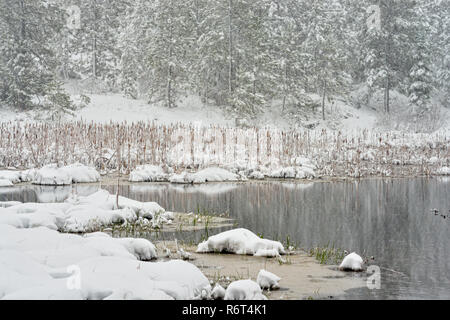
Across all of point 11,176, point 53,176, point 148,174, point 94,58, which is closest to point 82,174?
point 53,176

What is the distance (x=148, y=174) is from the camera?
2262 centimetres

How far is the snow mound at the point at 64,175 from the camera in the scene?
20359 mm

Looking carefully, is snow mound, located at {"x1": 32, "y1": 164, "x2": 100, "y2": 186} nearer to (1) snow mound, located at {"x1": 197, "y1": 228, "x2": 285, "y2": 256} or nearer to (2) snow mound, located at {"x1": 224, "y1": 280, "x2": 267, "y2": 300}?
(1) snow mound, located at {"x1": 197, "y1": 228, "x2": 285, "y2": 256}

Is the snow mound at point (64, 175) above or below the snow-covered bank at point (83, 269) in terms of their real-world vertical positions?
above

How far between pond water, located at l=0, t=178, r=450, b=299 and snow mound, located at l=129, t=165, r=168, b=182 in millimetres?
1198

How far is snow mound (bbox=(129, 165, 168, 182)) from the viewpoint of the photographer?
22.4m

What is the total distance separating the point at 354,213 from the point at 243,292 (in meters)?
9.26

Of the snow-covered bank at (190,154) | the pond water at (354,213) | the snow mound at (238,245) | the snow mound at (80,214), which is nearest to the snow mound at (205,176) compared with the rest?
the snow-covered bank at (190,154)

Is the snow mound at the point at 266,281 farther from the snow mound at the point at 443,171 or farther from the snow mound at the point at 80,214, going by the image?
the snow mound at the point at 443,171

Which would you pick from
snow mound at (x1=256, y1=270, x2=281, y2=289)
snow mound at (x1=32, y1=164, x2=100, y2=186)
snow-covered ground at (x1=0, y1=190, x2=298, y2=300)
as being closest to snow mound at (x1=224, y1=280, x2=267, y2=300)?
snow-covered ground at (x1=0, y1=190, x2=298, y2=300)

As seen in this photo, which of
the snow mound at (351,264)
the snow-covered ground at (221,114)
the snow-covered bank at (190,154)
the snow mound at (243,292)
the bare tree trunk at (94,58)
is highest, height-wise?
the bare tree trunk at (94,58)

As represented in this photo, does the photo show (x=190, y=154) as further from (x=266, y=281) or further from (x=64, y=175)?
(x=266, y=281)

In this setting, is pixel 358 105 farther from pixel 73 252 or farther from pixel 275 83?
pixel 73 252

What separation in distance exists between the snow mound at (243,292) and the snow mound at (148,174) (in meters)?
16.7
